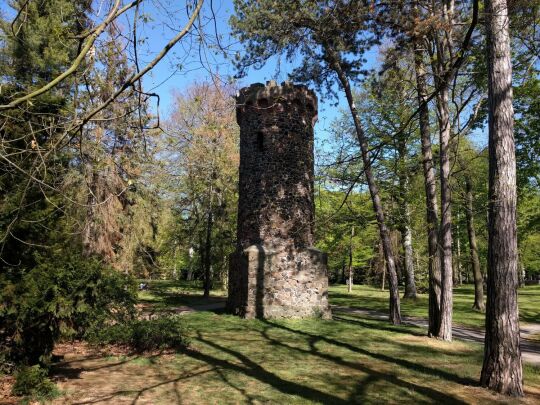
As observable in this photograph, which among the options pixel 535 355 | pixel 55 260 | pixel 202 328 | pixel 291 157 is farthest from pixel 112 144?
pixel 535 355

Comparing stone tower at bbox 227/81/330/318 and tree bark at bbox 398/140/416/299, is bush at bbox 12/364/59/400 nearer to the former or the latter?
stone tower at bbox 227/81/330/318

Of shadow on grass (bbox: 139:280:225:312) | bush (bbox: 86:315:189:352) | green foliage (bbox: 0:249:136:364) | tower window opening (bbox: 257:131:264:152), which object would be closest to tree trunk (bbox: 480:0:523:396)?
green foliage (bbox: 0:249:136:364)

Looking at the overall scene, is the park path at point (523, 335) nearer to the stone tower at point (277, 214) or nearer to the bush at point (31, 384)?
the stone tower at point (277, 214)

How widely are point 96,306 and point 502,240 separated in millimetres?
6204

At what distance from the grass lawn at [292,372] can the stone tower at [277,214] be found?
7.27 ft

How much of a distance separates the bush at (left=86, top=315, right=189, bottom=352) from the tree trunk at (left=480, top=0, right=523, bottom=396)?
626 cm

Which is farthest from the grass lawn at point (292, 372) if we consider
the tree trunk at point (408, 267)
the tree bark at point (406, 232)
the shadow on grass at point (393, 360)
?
the tree trunk at point (408, 267)

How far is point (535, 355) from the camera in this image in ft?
31.8

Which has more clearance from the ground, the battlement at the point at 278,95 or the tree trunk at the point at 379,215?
the battlement at the point at 278,95

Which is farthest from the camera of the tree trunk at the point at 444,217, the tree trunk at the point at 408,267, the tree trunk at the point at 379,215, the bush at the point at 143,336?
the tree trunk at the point at 408,267

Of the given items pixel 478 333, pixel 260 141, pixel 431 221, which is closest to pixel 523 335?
pixel 478 333

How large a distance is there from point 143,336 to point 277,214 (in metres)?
6.16

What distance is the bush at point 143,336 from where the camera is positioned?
924 cm

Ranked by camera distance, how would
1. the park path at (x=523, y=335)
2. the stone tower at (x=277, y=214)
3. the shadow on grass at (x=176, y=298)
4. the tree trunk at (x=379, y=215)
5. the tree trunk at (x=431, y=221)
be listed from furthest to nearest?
A: the shadow on grass at (x=176, y=298) < the stone tower at (x=277, y=214) < the tree trunk at (x=379, y=215) < the tree trunk at (x=431, y=221) < the park path at (x=523, y=335)
